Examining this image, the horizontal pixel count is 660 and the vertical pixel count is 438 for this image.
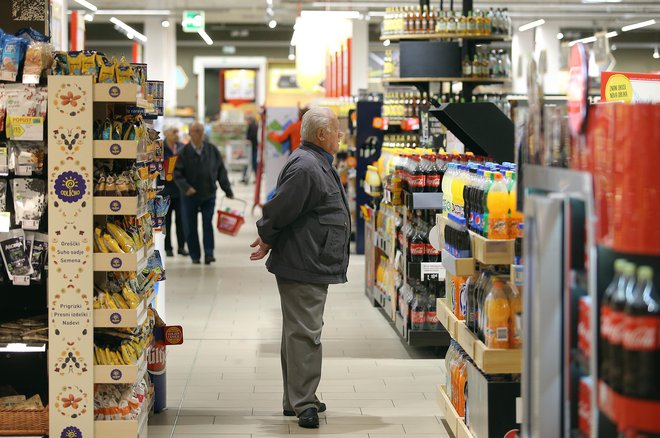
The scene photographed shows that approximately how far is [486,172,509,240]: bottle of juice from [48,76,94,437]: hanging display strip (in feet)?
5.98

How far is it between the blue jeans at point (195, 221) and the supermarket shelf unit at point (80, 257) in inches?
284

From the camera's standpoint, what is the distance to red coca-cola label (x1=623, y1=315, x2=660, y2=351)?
240cm

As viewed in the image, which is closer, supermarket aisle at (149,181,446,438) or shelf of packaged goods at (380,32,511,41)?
supermarket aisle at (149,181,446,438)

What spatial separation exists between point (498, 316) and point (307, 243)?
142 cm

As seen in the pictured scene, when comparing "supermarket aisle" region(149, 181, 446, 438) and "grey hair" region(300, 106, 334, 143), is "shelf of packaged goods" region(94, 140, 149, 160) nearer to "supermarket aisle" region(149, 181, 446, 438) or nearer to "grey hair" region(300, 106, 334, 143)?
"grey hair" region(300, 106, 334, 143)

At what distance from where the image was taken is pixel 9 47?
4.62 metres

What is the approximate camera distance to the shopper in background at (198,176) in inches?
465

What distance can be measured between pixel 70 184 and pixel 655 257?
2933 millimetres

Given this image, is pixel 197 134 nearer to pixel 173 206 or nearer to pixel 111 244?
pixel 173 206

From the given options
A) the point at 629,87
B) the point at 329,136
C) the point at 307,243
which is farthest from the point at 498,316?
the point at 629,87

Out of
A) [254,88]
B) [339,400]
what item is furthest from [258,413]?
[254,88]

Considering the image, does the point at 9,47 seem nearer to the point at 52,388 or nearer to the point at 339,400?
the point at 52,388

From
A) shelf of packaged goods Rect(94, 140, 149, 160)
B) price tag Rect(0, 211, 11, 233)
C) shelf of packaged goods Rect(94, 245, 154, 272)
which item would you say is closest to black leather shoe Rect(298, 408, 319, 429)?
shelf of packaged goods Rect(94, 245, 154, 272)

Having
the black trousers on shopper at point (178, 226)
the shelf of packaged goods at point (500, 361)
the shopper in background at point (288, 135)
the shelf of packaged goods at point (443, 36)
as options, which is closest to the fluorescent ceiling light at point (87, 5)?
the shopper in background at point (288, 135)
